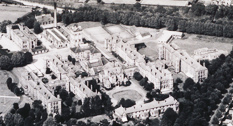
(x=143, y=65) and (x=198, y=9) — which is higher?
(x=198, y=9)

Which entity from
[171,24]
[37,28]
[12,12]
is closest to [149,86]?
[171,24]

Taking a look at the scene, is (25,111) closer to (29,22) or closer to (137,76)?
(137,76)

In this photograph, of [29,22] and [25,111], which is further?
[29,22]

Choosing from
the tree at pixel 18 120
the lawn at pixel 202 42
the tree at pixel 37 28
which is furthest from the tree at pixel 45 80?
the lawn at pixel 202 42

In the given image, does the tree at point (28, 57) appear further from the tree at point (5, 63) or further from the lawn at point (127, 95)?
the lawn at point (127, 95)

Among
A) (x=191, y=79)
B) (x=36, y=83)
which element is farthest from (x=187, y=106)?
(x=36, y=83)

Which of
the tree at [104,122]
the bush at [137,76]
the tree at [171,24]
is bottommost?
the tree at [104,122]

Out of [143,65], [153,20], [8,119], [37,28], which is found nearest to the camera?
[8,119]
